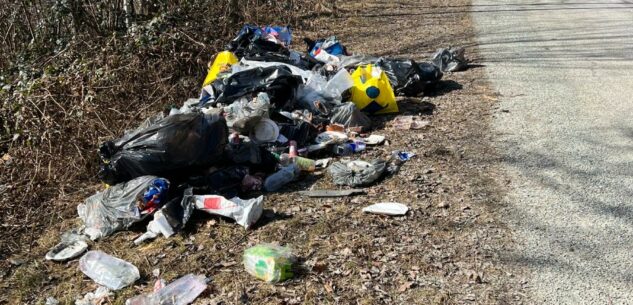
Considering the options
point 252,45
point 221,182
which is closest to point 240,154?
point 221,182

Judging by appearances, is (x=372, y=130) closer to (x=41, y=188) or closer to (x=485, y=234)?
(x=485, y=234)

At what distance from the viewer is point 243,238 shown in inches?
133

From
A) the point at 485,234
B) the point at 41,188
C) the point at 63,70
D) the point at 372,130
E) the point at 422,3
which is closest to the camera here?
the point at 485,234

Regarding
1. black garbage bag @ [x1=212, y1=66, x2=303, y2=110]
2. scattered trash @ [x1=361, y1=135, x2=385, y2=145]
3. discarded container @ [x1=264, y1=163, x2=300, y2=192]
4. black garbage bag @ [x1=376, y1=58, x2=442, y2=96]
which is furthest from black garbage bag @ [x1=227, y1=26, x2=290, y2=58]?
discarded container @ [x1=264, y1=163, x2=300, y2=192]

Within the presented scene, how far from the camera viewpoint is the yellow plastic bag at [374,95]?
17.6 ft

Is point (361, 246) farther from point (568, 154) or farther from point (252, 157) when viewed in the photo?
point (568, 154)

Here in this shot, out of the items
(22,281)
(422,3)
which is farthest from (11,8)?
(422,3)

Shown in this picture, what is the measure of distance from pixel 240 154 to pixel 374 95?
1.82 meters

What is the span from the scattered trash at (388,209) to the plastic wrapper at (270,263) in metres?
0.72

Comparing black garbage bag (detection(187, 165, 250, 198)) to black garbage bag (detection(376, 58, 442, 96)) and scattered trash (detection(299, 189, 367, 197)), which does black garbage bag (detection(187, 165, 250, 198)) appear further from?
black garbage bag (detection(376, 58, 442, 96))

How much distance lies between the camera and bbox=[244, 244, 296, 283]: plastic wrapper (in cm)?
292

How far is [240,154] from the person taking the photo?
409 cm

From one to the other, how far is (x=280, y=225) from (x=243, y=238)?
261 mm

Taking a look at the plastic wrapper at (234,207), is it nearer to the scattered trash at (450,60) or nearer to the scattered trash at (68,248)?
the scattered trash at (68,248)
